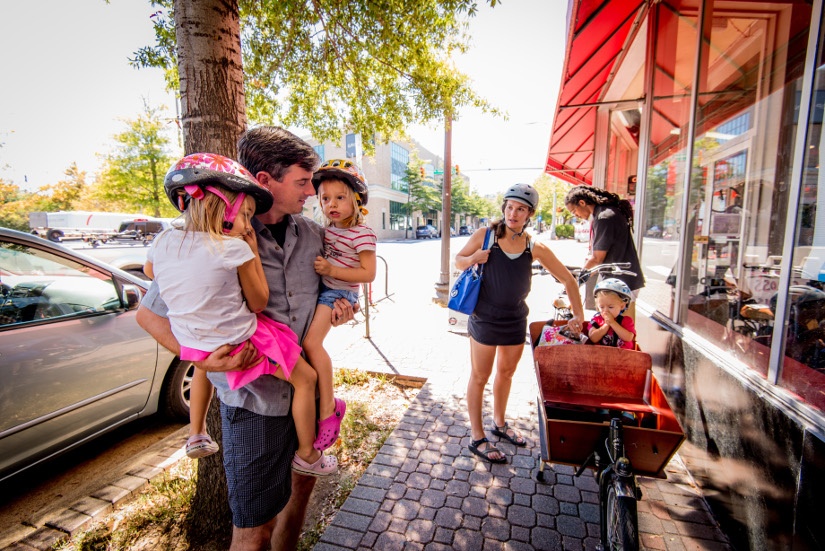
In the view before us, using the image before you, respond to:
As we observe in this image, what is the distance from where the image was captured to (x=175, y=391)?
3961 mm

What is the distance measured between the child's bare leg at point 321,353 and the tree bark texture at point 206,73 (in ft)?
4.10

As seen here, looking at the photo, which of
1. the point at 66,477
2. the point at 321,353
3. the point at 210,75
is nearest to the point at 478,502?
the point at 321,353

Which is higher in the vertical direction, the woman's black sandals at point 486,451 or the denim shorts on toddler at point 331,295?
the denim shorts on toddler at point 331,295

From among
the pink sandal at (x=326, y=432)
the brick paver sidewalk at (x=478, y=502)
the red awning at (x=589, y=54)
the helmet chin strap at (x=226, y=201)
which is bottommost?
the brick paver sidewalk at (x=478, y=502)

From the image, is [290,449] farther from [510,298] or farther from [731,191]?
[731,191]

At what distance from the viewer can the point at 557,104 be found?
6.38 m

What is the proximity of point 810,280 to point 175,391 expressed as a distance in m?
4.97

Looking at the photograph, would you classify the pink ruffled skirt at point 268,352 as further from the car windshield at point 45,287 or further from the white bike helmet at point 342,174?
the car windshield at point 45,287

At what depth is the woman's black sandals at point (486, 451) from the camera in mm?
3189

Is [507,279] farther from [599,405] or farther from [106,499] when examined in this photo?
[106,499]

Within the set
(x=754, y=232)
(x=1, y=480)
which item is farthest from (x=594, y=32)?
(x=1, y=480)

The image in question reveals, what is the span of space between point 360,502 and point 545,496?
1.31 meters

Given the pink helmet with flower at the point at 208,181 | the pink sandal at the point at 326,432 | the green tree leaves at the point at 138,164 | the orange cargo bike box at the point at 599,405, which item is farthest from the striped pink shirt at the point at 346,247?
the green tree leaves at the point at 138,164

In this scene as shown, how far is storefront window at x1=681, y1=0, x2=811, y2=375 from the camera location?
100 inches
